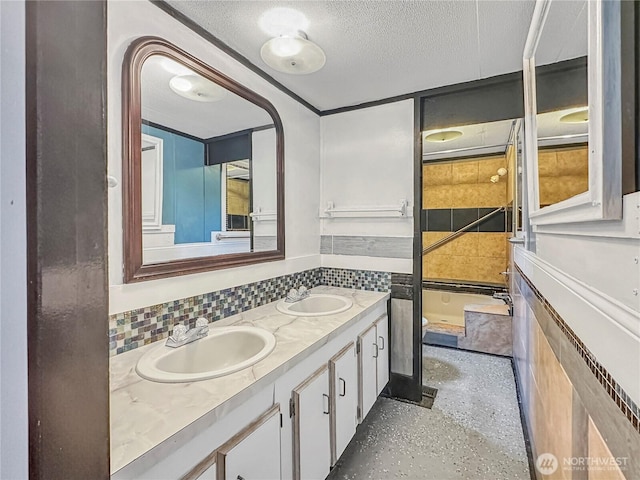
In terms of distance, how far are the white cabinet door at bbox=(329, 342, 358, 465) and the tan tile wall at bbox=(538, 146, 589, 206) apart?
1.13m

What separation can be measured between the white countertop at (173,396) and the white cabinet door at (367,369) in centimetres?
47

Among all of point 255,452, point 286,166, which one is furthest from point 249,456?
point 286,166

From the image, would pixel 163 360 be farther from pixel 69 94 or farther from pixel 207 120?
pixel 207 120

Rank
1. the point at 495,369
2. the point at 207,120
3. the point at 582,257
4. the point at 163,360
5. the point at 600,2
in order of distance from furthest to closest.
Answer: the point at 495,369 < the point at 207,120 < the point at 163,360 < the point at 582,257 < the point at 600,2

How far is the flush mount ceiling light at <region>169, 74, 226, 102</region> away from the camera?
144 centimetres

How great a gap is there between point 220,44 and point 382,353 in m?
2.11

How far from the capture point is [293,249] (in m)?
2.23

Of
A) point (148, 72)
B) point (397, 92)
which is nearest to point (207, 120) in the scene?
point (148, 72)

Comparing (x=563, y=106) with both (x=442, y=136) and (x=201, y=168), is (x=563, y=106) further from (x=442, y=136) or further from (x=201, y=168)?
(x=442, y=136)

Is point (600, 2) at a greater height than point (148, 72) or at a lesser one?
lesser

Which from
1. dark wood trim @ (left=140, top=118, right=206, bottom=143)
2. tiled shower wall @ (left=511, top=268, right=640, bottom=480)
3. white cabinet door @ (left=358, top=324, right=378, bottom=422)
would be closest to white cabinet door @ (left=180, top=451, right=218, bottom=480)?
tiled shower wall @ (left=511, top=268, right=640, bottom=480)

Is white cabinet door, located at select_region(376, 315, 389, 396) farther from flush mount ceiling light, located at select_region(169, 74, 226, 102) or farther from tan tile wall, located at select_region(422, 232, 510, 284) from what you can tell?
tan tile wall, located at select_region(422, 232, 510, 284)

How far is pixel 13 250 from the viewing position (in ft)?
1.01

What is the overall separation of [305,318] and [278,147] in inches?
45.1
